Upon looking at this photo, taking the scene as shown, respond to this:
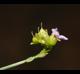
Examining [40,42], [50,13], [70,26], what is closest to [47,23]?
[50,13]

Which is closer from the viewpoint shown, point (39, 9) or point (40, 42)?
point (40, 42)

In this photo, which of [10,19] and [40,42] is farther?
[10,19]

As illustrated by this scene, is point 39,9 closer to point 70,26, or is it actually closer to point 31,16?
point 31,16

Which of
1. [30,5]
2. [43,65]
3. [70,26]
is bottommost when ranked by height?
[43,65]

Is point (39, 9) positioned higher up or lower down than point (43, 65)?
higher up

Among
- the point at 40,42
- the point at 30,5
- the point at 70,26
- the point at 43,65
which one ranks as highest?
the point at 30,5

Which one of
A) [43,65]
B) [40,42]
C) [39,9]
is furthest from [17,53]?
[40,42]
